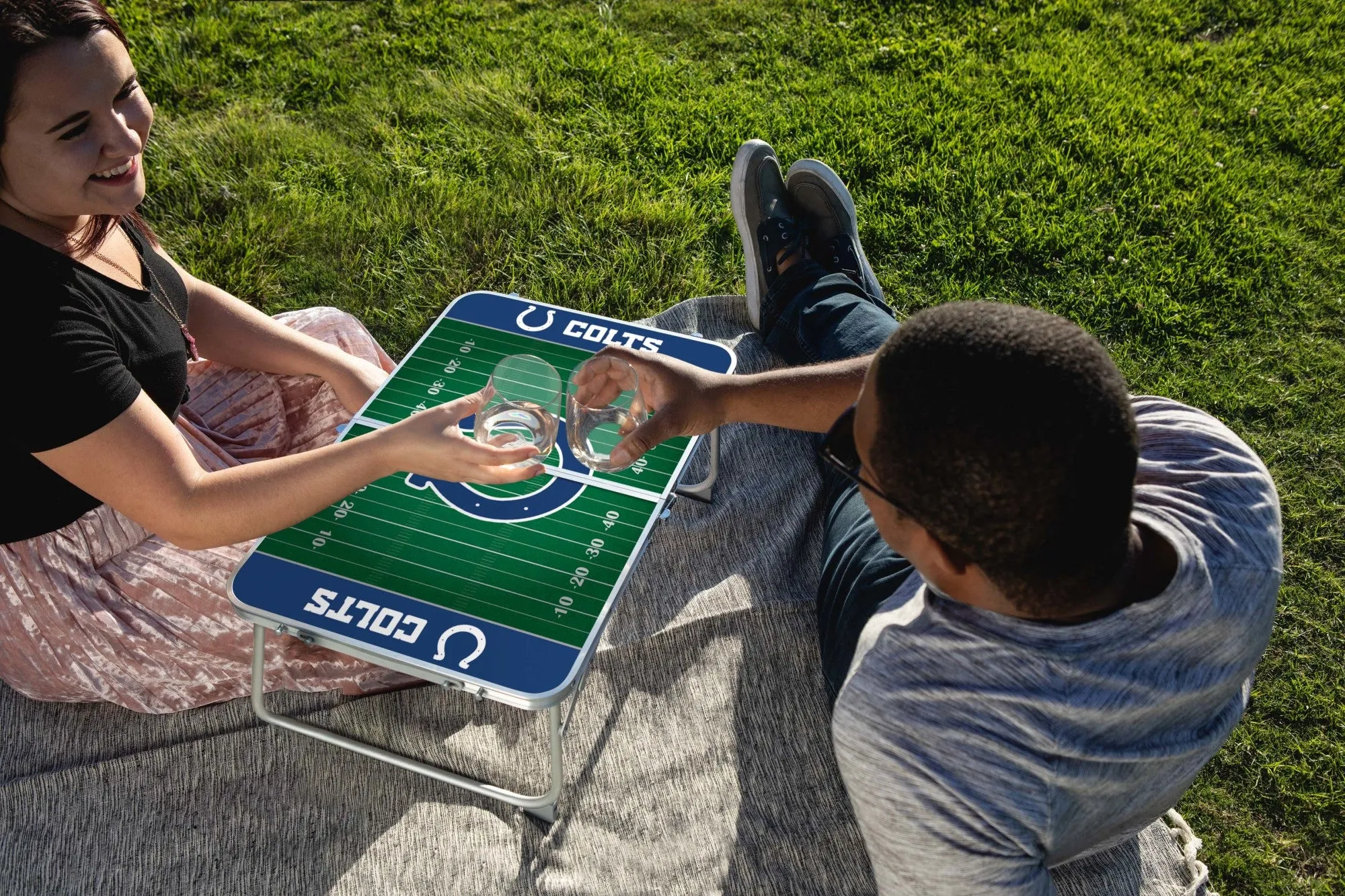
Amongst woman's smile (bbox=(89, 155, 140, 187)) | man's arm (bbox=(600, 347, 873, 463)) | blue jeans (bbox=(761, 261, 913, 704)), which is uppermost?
woman's smile (bbox=(89, 155, 140, 187))

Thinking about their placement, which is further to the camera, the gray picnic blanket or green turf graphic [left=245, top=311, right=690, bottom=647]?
the gray picnic blanket

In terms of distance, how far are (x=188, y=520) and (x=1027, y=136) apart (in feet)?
14.9

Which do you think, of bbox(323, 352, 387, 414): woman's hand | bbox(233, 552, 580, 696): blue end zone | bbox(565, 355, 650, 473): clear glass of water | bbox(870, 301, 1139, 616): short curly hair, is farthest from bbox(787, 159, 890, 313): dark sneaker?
bbox(870, 301, 1139, 616): short curly hair

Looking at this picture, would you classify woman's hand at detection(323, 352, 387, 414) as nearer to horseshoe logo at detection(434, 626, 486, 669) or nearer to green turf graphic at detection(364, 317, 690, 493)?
green turf graphic at detection(364, 317, 690, 493)

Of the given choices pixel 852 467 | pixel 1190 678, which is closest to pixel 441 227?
pixel 852 467

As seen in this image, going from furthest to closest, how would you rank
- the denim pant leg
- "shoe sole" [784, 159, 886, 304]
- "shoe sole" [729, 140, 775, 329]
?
"shoe sole" [729, 140, 775, 329]
"shoe sole" [784, 159, 886, 304]
the denim pant leg

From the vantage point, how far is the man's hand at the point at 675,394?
298 cm

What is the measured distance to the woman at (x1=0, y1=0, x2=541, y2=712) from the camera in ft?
8.42

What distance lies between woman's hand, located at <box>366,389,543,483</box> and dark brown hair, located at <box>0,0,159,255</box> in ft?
3.72

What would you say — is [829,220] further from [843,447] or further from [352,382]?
[843,447]

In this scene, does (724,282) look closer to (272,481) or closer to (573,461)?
(573,461)

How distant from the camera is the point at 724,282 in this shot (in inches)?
197

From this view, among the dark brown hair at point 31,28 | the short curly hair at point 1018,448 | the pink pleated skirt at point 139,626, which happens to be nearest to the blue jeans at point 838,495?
the short curly hair at point 1018,448

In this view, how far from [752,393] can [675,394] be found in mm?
250
